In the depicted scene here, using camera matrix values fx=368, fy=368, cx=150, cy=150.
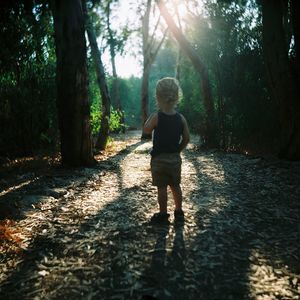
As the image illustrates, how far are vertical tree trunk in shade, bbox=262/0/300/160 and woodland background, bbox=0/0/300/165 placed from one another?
2 cm

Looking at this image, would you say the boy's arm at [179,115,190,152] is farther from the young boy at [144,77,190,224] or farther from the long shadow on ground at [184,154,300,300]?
the long shadow on ground at [184,154,300,300]

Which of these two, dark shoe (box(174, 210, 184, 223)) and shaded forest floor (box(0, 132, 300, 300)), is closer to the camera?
shaded forest floor (box(0, 132, 300, 300))

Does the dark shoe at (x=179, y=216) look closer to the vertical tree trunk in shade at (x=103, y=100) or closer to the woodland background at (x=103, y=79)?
the woodland background at (x=103, y=79)

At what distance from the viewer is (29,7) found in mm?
8617

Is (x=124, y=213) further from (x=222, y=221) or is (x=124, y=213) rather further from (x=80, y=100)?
(x=80, y=100)

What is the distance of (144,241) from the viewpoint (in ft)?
11.9

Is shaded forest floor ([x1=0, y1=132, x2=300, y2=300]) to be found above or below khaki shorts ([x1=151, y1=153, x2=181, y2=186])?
below

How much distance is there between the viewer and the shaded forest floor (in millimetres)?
2705

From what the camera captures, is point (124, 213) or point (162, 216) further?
point (124, 213)

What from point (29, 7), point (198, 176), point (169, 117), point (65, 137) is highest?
point (29, 7)

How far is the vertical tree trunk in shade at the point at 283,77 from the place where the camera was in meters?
7.98

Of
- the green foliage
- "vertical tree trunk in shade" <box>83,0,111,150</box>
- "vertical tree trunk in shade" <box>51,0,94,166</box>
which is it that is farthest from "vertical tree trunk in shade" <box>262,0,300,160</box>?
"vertical tree trunk in shade" <box>83,0,111,150</box>

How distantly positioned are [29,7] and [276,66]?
19.2 ft

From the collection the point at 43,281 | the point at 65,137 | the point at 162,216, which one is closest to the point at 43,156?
the point at 65,137
